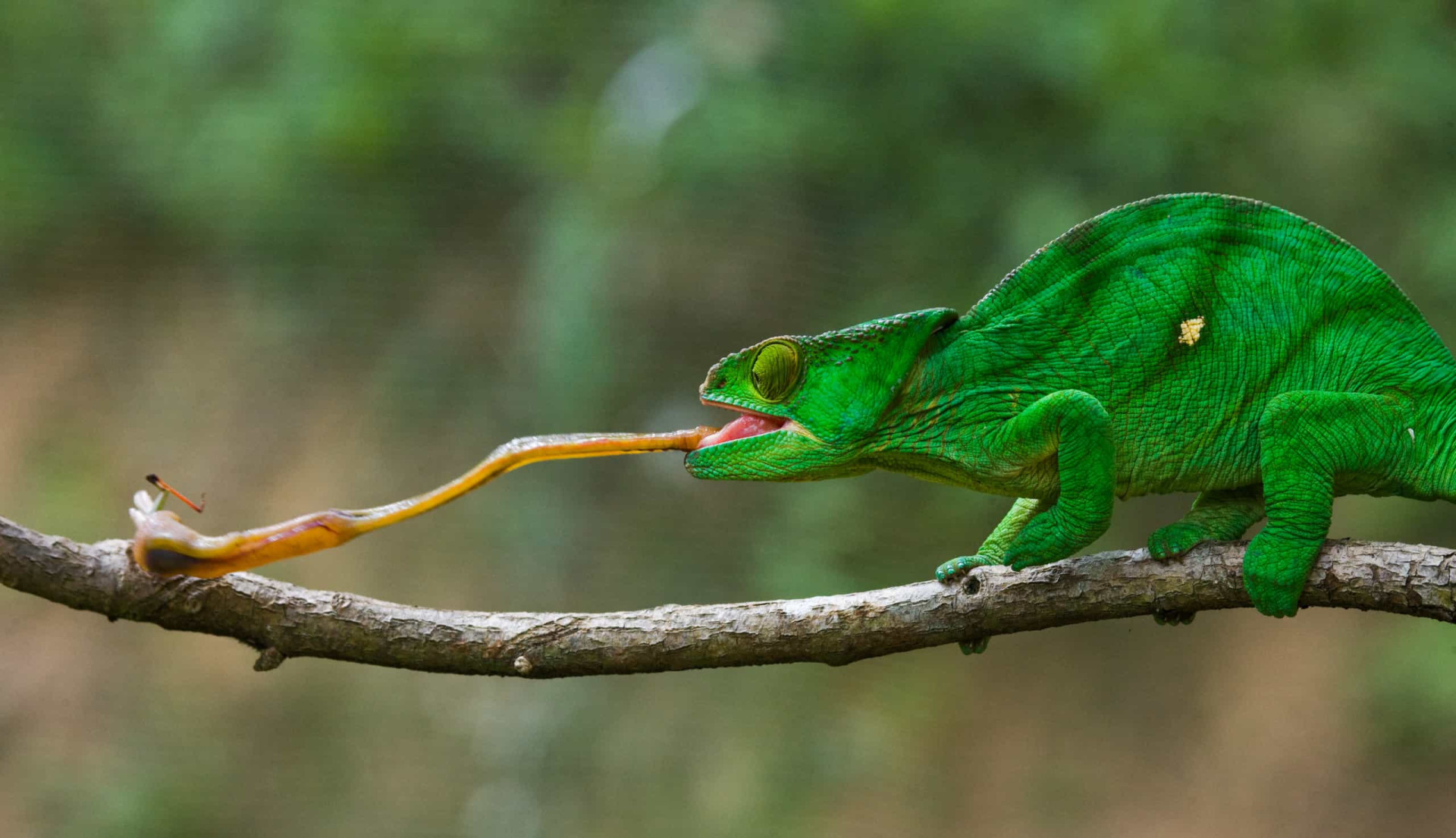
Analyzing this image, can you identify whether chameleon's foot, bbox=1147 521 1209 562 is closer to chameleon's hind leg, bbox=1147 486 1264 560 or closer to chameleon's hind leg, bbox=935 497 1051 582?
chameleon's hind leg, bbox=1147 486 1264 560

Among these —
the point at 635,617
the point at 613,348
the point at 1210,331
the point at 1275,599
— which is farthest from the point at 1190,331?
the point at 613,348

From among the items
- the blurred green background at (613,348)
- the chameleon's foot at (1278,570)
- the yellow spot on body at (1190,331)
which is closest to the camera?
the chameleon's foot at (1278,570)

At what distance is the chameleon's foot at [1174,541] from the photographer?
1.35m

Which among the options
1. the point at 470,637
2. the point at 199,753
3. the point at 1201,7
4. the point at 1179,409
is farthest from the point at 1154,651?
the point at 199,753

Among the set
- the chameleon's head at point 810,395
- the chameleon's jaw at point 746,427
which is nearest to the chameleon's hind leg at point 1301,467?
the chameleon's head at point 810,395

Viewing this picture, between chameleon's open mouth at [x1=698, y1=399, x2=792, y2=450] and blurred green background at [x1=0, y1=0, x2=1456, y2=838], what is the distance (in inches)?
62.1

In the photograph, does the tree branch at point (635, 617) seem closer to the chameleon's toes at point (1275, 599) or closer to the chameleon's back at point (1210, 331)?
the chameleon's toes at point (1275, 599)

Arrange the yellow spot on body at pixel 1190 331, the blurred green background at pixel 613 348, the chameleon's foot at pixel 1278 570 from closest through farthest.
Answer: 1. the chameleon's foot at pixel 1278 570
2. the yellow spot on body at pixel 1190 331
3. the blurred green background at pixel 613 348

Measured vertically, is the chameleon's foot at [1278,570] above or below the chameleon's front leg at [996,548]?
below

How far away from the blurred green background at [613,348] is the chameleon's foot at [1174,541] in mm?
1565

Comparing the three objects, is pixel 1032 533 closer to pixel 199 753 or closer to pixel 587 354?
pixel 587 354

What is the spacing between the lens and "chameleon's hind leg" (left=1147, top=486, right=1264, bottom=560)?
1.36 m

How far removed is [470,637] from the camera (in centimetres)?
138

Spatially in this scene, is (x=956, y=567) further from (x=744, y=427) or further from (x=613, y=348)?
(x=613, y=348)
